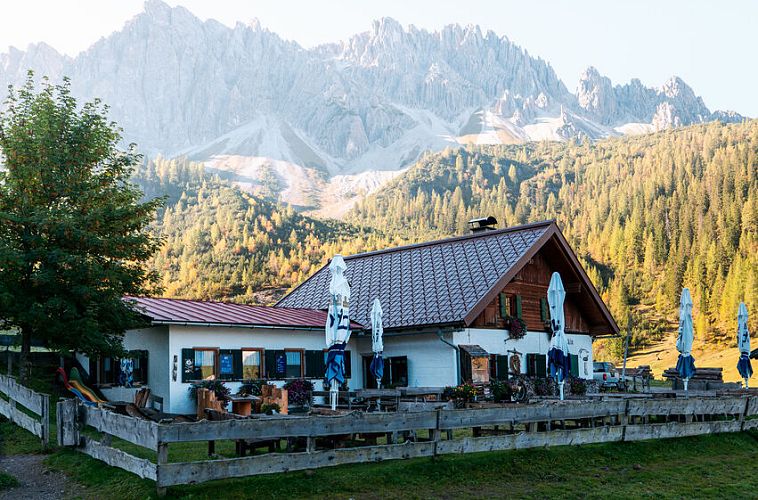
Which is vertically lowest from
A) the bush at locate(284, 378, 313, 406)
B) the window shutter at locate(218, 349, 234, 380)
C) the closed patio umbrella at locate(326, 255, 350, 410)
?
the bush at locate(284, 378, 313, 406)

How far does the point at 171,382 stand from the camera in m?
21.0

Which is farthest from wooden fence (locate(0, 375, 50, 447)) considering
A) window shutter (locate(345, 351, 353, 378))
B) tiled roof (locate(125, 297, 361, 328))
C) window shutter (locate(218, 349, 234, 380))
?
window shutter (locate(345, 351, 353, 378))

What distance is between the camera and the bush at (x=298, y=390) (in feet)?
71.8

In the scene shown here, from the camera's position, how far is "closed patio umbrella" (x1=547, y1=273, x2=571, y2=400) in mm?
18578

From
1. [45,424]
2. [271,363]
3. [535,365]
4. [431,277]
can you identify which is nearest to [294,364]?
[271,363]

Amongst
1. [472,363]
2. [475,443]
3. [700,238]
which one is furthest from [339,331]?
[700,238]

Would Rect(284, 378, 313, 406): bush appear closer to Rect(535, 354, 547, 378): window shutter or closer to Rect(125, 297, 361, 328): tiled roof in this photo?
Rect(125, 297, 361, 328): tiled roof

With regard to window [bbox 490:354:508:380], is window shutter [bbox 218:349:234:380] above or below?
above

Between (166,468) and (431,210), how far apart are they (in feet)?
508

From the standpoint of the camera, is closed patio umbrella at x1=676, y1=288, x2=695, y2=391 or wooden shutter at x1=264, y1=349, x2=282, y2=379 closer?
closed patio umbrella at x1=676, y1=288, x2=695, y2=391

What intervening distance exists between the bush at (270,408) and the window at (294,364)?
7218 mm

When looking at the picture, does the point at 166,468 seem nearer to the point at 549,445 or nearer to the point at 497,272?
the point at 549,445

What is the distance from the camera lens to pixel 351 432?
36.7ft

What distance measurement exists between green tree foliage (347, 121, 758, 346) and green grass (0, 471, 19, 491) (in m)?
70.6
